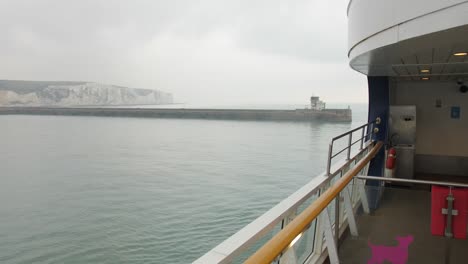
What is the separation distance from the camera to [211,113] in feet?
198

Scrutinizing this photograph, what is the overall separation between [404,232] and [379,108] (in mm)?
3513

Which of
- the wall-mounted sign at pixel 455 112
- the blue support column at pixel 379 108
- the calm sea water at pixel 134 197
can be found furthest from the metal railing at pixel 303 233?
the calm sea water at pixel 134 197

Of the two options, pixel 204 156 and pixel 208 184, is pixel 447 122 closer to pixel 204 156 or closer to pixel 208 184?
pixel 208 184

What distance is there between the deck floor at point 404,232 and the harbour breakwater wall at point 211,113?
165 feet

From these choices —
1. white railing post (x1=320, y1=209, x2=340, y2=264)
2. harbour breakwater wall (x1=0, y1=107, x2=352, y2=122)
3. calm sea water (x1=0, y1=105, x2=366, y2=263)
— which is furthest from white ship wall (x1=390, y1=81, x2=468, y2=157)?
harbour breakwater wall (x1=0, y1=107, x2=352, y2=122)

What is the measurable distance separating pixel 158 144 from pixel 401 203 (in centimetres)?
2697

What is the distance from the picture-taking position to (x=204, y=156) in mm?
22688

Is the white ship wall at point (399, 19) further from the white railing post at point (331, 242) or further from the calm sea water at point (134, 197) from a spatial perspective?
the calm sea water at point (134, 197)

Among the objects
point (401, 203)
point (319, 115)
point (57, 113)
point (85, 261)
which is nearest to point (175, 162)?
point (85, 261)

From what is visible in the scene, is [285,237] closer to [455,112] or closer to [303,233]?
[303,233]

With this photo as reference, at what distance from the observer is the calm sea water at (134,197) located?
27.8ft

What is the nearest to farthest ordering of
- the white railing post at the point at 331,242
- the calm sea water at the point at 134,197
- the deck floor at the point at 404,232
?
the white railing post at the point at 331,242 → the deck floor at the point at 404,232 → the calm sea water at the point at 134,197

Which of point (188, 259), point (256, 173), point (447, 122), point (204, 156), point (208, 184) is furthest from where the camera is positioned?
point (204, 156)

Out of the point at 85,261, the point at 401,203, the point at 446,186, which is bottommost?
the point at 85,261
